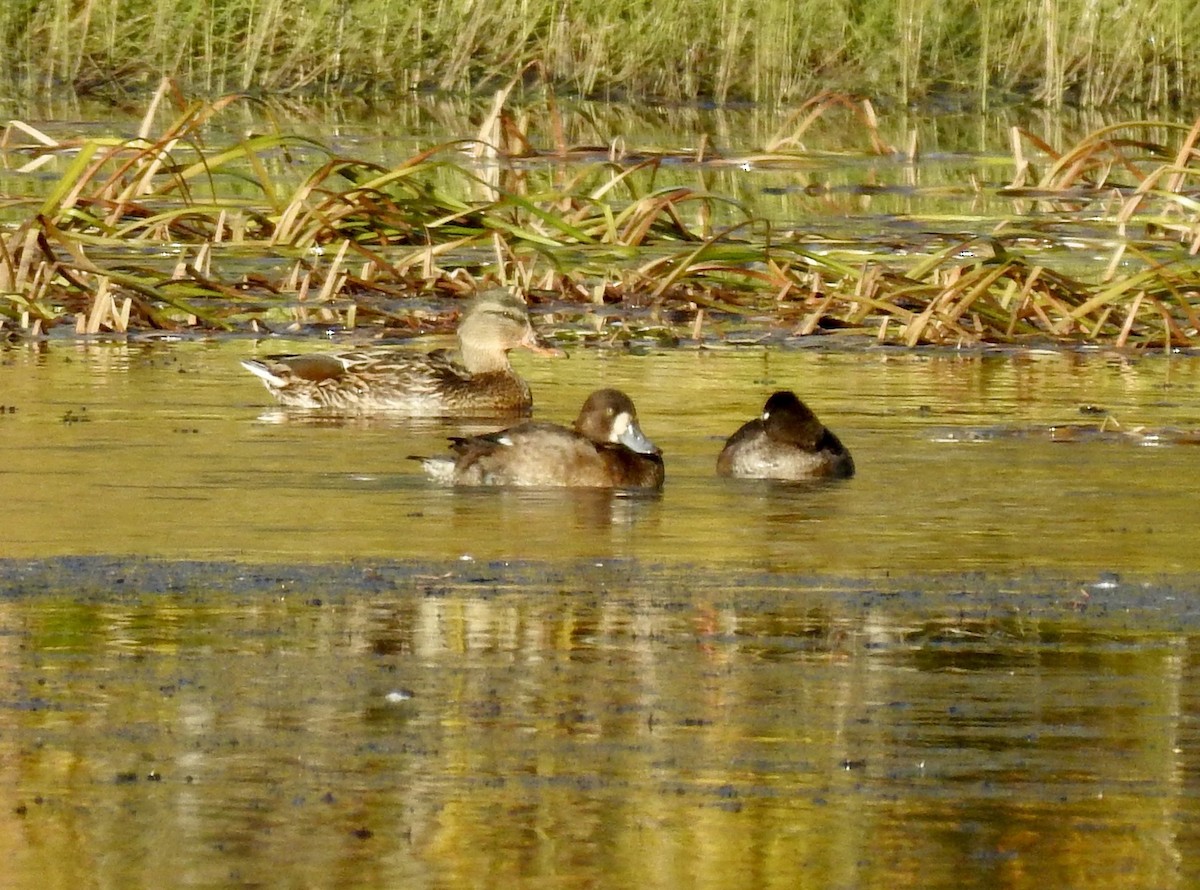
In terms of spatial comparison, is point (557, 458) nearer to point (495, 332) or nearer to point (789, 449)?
point (789, 449)

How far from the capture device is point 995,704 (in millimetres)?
5633

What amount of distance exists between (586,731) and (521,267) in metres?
9.19

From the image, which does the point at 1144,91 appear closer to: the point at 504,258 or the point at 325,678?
the point at 504,258

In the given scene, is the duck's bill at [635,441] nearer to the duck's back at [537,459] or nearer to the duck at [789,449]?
the duck's back at [537,459]

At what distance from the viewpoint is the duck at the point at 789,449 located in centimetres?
909

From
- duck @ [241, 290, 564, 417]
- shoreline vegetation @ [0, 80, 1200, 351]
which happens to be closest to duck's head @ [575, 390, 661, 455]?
duck @ [241, 290, 564, 417]

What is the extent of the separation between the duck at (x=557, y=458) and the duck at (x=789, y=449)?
0.29 metres

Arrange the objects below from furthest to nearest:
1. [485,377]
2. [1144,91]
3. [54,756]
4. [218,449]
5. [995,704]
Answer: [1144,91]
[485,377]
[218,449]
[995,704]
[54,756]

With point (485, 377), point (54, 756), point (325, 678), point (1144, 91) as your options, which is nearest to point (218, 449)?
point (485, 377)

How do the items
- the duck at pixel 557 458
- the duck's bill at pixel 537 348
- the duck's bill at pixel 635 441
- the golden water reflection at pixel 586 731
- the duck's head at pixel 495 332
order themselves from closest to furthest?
the golden water reflection at pixel 586 731 < the duck at pixel 557 458 < the duck's bill at pixel 635 441 < the duck's head at pixel 495 332 < the duck's bill at pixel 537 348

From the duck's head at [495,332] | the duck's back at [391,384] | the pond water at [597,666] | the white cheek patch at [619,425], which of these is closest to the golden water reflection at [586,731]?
the pond water at [597,666]

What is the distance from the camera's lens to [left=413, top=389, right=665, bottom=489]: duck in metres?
9.01

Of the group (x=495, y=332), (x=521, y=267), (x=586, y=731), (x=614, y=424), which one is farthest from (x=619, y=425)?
Result: (x=521, y=267)

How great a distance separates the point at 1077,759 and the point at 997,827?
50 cm
